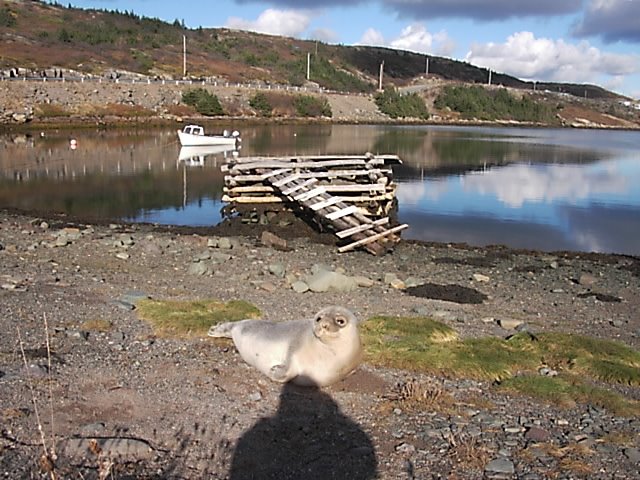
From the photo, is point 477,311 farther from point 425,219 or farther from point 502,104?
point 502,104

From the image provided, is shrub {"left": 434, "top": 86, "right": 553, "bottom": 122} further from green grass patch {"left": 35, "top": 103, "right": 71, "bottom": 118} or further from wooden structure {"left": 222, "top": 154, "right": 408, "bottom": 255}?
wooden structure {"left": 222, "top": 154, "right": 408, "bottom": 255}

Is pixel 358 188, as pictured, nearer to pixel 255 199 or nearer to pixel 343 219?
pixel 255 199

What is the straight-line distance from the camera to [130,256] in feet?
54.4

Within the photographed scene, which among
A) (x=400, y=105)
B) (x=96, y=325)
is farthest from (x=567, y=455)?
(x=400, y=105)

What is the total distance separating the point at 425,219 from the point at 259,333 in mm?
20176

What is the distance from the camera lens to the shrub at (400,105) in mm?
133375

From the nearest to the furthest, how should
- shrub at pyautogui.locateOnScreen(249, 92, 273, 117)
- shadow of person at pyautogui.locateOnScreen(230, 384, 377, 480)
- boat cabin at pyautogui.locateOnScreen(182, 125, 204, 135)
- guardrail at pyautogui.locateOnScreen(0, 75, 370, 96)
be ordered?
shadow of person at pyautogui.locateOnScreen(230, 384, 377, 480) → boat cabin at pyautogui.locateOnScreen(182, 125, 204, 135) → guardrail at pyautogui.locateOnScreen(0, 75, 370, 96) → shrub at pyautogui.locateOnScreen(249, 92, 273, 117)

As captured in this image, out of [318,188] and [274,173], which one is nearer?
[318,188]

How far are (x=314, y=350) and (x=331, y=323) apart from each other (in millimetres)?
446

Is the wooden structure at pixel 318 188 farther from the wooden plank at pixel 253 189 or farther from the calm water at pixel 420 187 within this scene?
the calm water at pixel 420 187

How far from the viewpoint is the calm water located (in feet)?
87.2

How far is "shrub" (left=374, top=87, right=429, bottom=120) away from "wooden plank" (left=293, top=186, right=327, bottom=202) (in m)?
111

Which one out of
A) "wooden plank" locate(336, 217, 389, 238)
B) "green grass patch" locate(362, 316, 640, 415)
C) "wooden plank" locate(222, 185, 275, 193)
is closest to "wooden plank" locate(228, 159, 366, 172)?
"wooden plank" locate(222, 185, 275, 193)

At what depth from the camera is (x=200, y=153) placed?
167 feet
